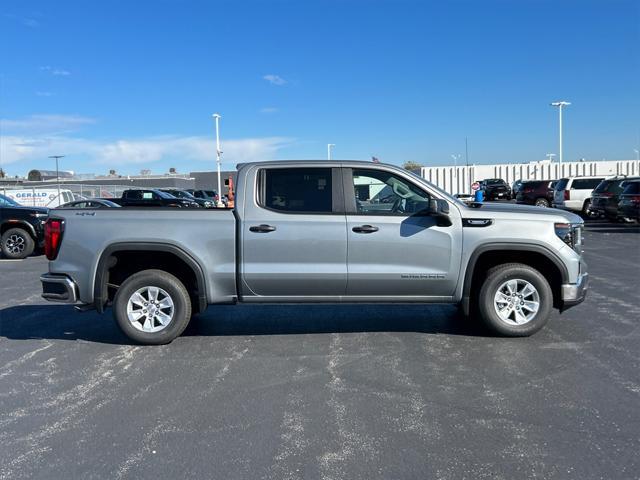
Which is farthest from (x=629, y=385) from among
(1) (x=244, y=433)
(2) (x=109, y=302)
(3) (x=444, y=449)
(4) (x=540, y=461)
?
(2) (x=109, y=302)

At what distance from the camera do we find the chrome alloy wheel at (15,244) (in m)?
14.7

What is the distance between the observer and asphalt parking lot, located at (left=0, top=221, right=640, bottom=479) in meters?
3.71

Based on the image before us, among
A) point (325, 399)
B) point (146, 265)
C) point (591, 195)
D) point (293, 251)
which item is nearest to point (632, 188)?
point (591, 195)

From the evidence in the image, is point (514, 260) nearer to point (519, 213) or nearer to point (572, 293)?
point (519, 213)

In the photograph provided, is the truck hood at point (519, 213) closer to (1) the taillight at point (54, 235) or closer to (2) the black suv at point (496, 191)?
(1) the taillight at point (54, 235)

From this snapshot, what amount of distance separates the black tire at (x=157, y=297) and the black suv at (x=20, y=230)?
980 cm

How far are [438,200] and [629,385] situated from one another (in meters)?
2.41

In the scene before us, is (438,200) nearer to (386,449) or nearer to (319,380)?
(319,380)

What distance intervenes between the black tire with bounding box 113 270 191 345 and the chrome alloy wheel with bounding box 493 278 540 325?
3.37 meters

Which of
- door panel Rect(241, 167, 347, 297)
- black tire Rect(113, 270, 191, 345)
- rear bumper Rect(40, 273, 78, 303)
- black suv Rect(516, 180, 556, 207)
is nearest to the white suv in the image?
black suv Rect(516, 180, 556, 207)

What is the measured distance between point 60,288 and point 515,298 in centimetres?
489

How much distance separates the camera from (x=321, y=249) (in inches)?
242

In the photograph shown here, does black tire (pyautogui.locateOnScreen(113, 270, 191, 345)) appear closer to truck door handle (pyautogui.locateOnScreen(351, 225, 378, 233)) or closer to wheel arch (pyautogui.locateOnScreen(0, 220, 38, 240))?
truck door handle (pyautogui.locateOnScreen(351, 225, 378, 233))

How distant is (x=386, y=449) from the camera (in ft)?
12.6
